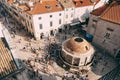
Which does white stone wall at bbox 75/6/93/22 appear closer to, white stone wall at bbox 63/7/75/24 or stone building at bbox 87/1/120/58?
white stone wall at bbox 63/7/75/24

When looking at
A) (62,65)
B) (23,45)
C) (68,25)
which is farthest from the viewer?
(68,25)

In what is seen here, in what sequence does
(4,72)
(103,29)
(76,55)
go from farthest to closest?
(103,29) → (76,55) → (4,72)

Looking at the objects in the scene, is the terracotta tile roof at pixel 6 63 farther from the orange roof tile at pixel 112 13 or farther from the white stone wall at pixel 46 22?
the orange roof tile at pixel 112 13

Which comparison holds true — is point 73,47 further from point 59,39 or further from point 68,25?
point 68,25

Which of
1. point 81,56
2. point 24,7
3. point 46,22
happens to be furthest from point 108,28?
point 24,7

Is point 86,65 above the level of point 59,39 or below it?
below

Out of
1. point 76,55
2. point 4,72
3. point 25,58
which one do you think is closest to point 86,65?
point 76,55

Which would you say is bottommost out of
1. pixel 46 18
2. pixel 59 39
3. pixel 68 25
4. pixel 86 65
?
pixel 86 65
